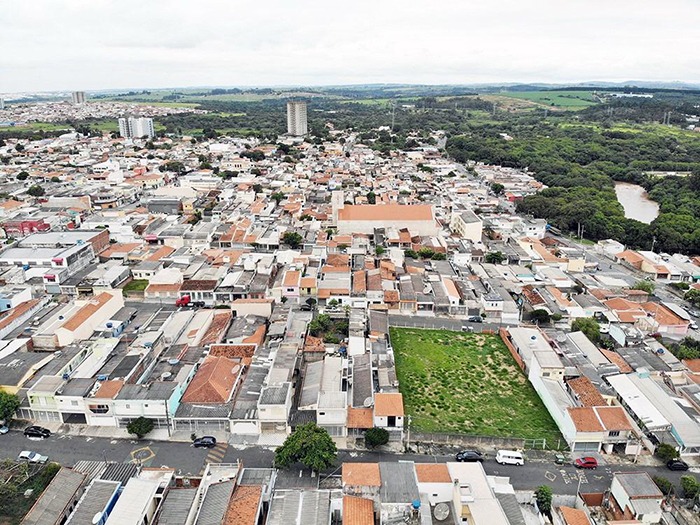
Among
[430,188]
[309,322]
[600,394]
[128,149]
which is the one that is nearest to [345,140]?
[128,149]

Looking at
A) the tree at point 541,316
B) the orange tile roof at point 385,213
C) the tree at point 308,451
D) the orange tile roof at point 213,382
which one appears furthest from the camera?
the orange tile roof at point 385,213

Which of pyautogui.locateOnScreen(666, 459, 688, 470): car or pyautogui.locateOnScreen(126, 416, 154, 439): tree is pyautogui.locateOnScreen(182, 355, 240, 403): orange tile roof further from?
pyautogui.locateOnScreen(666, 459, 688, 470): car

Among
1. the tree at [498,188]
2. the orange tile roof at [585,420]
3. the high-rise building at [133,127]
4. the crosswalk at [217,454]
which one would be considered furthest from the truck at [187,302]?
the high-rise building at [133,127]

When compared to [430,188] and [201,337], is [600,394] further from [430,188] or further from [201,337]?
[430,188]

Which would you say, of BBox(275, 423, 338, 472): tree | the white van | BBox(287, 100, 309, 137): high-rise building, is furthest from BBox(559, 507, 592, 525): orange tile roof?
BBox(287, 100, 309, 137): high-rise building

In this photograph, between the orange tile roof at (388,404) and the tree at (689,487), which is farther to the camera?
the orange tile roof at (388,404)

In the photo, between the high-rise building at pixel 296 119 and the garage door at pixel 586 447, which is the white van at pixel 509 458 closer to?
the garage door at pixel 586 447
